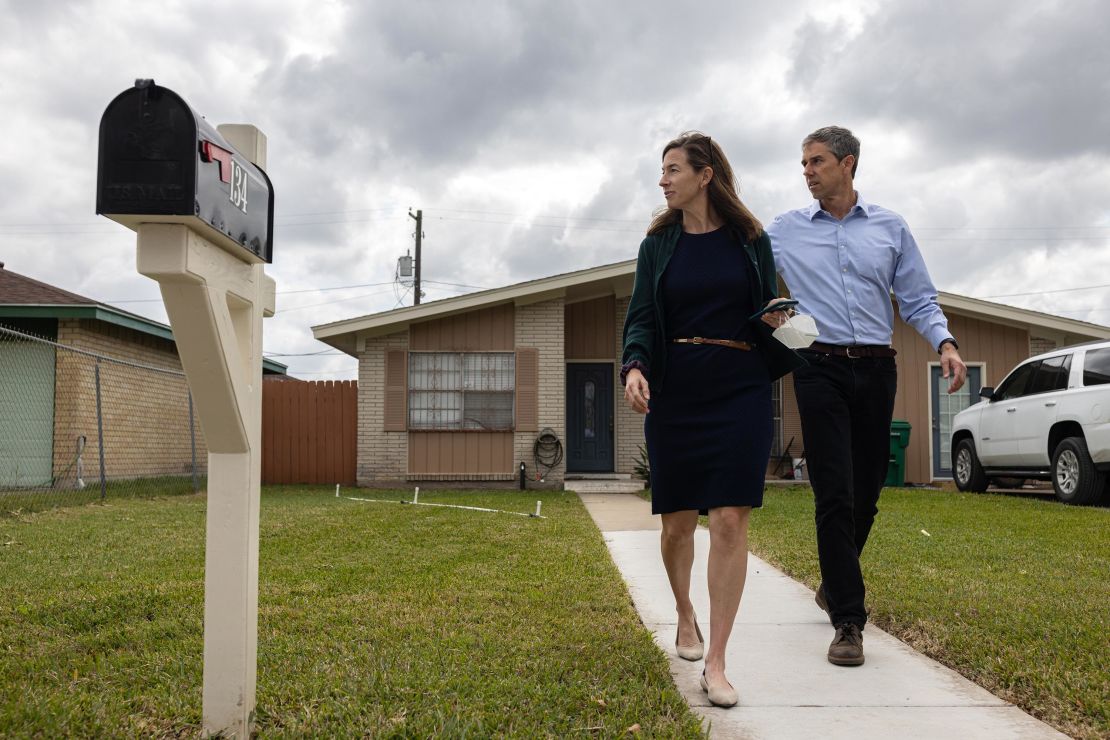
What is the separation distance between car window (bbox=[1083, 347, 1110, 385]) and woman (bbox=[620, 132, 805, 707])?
26.9ft

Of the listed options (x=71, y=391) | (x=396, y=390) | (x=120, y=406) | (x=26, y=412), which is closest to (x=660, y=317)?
(x=396, y=390)

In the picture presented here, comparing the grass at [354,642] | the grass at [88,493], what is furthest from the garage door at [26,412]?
the grass at [354,642]

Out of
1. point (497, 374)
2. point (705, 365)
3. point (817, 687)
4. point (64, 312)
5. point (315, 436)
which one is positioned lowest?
point (817, 687)

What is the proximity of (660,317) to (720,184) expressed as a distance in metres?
0.56

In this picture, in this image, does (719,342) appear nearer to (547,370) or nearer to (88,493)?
(88,493)

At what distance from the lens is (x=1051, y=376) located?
10.9 m

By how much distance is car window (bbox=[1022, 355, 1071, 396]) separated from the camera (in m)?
10.6

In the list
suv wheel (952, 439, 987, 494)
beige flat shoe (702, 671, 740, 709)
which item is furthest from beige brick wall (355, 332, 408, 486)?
beige flat shoe (702, 671, 740, 709)

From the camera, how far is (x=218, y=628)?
8.17ft

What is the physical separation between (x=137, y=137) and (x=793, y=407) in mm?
14656

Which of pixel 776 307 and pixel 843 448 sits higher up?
pixel 776 307

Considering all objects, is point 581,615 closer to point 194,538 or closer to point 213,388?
point 213,388

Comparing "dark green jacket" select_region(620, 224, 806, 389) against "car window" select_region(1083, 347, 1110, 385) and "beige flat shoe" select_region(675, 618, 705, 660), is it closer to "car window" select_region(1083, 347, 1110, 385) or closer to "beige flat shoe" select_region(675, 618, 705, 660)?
"beige flat shoe" select_region(675, 618, 705, 660)

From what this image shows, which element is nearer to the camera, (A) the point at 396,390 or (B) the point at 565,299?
(A) the point at 396,390
